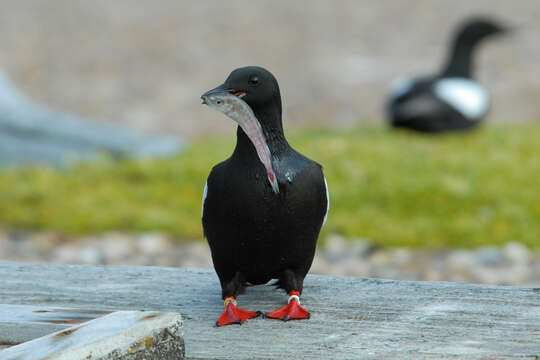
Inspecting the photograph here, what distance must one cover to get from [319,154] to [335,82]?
576 centimetres

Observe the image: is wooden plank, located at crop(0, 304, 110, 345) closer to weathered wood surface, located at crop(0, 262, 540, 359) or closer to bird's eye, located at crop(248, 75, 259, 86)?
weathered wood surface, located at crop(0, 262, 540, 359)

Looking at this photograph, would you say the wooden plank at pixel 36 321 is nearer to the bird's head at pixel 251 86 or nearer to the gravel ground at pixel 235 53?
the bird's head at pixel 251 86

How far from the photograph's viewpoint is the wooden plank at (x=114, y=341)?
6.30 ft

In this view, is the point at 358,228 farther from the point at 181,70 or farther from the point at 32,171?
the point at 181,70

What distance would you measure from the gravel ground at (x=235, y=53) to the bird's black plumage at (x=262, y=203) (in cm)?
976

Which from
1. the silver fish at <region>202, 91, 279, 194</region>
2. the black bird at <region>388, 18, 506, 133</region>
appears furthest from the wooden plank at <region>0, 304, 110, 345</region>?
the black bird at <region>388, 18, 506, 133</region>

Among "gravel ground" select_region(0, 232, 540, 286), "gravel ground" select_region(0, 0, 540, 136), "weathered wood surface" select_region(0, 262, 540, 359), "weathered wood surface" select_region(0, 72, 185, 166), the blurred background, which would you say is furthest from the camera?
"gravel ground" select_region(0, 0, 540, 136)

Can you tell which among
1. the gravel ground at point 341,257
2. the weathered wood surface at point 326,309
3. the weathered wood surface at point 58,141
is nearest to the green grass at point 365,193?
the gravel ground at point 341,257

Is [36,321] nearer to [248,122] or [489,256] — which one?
[248,122]

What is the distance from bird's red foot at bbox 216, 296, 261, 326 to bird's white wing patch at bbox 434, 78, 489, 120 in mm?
6802

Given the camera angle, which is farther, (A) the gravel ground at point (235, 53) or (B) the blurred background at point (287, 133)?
(A) the gravel ground at point (235, 53)

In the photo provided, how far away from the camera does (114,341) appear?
197cm

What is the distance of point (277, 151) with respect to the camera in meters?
2.55

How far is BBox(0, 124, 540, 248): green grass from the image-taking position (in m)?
6.25
